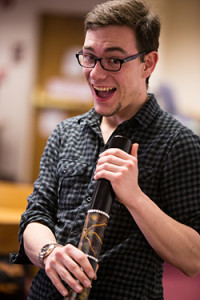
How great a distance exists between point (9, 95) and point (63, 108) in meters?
0.86

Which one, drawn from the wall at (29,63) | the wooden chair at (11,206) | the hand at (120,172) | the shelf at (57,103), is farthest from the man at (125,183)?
the shelf at (57,103)

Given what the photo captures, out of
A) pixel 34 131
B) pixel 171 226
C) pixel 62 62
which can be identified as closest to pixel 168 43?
pixel 62 62

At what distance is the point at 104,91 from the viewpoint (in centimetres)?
137

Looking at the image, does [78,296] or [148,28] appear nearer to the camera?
[78,296]

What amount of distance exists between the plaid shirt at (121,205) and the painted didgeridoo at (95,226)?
224mm

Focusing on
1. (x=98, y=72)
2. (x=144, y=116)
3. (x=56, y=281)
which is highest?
(x=98, y=72)

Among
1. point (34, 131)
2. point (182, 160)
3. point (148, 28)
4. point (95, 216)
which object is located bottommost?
point (34, 131)

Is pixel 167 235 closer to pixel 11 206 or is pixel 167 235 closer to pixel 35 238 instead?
pixel 35 238

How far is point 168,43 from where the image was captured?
578 cm

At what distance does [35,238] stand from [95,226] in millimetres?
341

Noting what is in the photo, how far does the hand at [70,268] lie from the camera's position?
1.02 metres

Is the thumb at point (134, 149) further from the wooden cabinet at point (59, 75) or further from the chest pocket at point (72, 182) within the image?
the wooden cabinet at point (59, 75)

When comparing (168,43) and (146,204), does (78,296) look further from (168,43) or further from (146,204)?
(168,43)

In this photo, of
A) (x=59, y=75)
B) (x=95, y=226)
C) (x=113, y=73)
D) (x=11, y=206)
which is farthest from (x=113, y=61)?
(x=59, y=75)
